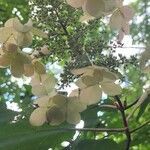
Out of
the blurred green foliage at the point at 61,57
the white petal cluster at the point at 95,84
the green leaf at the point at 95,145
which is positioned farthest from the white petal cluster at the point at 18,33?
the green leaf at the point at 95,145

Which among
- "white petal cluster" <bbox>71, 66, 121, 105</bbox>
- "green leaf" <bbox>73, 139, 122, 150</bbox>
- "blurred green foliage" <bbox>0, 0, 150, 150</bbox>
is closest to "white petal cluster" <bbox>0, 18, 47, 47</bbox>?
"blurred green foliage" <bbox>0, 0, 150, 150</bbox>

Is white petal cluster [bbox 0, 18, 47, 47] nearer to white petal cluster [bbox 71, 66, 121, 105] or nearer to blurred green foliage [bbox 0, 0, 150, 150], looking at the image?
blurred green foliage [bbox 0, 0, 150, 150]

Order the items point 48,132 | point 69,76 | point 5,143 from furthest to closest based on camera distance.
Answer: point 48,132, point 5,143, point 69,76

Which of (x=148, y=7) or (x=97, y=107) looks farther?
(x=148, y=7)

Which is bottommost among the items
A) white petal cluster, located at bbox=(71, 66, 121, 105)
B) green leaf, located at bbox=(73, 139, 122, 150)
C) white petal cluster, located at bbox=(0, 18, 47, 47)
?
green leaf, located at bbox=(73, 139, 122, 150)

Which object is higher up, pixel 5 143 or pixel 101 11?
pixel 101 11

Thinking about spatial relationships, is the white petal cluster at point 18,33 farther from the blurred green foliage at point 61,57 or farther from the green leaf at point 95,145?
the green leaf at point 95,145

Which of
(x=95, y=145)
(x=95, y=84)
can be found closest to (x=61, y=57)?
(x=95, y=84)

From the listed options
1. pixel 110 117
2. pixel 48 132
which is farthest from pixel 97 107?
pixel 110 117

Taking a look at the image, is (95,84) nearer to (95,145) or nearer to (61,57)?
(61,57)

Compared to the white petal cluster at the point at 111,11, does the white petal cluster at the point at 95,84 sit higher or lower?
lower

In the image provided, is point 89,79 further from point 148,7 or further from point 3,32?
point 148,7
